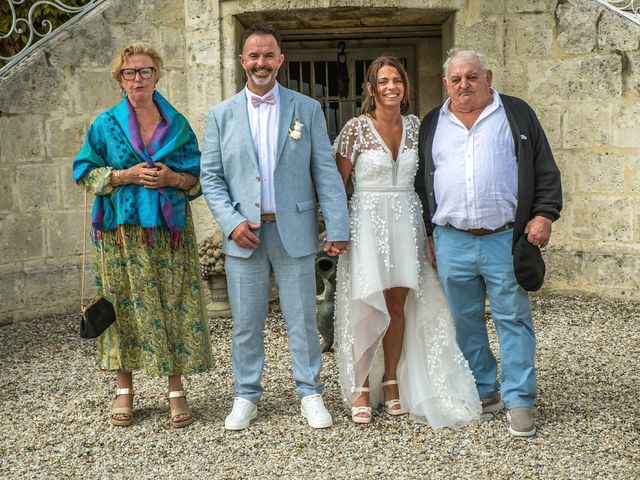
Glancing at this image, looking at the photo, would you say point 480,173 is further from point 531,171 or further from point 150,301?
point 150,301

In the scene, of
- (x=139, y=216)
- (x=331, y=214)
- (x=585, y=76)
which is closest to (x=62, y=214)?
(x=139, y=216)

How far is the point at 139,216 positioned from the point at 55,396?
1.50m

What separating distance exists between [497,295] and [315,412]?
1.07 metres

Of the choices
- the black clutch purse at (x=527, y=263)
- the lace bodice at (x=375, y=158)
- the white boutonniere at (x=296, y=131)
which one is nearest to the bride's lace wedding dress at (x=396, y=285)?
the lace bodice at (x=375, y=158)

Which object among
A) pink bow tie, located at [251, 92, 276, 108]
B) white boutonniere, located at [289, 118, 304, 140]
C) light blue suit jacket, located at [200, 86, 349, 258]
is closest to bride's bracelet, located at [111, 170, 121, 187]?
light blue suit jacket, located at [200, 86, 349, 258]

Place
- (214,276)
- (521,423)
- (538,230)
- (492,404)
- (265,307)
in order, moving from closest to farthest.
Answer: (538,230) < (521,423) < (265,307) < (492,404) < (214,276)

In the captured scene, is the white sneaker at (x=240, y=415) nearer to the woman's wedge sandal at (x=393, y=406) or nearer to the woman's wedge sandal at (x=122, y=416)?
the woman's wedge sandal at (x=122, y=416)

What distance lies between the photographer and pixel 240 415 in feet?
13.0

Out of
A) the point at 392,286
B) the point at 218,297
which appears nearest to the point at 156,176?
the point at 392,286

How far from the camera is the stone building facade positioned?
648 centimetres

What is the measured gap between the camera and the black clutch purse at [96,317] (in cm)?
383

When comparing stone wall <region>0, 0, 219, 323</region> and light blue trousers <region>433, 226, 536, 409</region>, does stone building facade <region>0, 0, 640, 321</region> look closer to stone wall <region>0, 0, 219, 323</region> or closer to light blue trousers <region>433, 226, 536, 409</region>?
stone wall <region>0, 0, 219, 323</region>

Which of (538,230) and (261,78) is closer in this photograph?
(538,230)

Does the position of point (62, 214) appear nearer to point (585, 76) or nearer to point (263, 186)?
point (263, 186)
